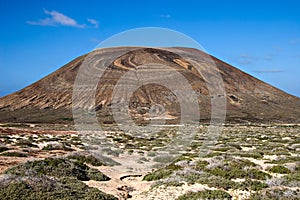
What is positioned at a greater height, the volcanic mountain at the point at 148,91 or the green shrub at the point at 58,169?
the volcanic mountain at the point at 148,91

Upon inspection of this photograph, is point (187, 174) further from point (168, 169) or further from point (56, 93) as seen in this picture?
point (56, 93)

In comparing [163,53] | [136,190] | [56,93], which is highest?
[163,53]

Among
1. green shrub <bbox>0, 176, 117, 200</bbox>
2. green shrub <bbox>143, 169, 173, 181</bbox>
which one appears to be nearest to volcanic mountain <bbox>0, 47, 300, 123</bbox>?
green shrub <bbox>143, 169, 173, 181</bbox>

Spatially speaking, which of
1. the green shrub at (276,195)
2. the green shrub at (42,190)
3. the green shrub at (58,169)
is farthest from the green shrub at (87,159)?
the green shrub at (276,195)

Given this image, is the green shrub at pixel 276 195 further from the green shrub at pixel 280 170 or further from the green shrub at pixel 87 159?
the green shrub at pixel 87 159

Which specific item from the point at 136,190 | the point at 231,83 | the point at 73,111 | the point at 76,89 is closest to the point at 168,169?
the point at 136,190

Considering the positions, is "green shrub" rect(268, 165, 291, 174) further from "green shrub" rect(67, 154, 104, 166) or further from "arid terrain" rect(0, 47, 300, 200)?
"green shrub" rect(67, 154, 104, 166)

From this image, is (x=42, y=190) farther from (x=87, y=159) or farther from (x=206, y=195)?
(x=87, y=159)
